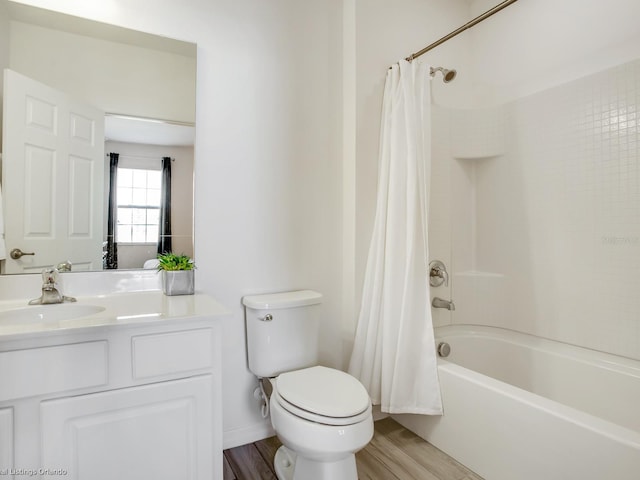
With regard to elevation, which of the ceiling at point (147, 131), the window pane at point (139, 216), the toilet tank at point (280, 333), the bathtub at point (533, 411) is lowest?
the bathtub at point (533, 411)

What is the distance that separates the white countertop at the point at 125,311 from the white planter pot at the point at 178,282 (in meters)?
0.03

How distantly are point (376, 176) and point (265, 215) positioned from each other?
0.69 m

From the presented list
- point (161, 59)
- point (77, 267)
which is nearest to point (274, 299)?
point (77, 267)

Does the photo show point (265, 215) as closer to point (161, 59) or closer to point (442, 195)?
point (161, 59)

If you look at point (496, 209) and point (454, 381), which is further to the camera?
point (496, 209)

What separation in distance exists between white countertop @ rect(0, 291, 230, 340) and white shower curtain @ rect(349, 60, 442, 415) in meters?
0.93

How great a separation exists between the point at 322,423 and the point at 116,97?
1614 mm

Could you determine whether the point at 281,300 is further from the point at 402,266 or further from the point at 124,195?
the point at 124,195

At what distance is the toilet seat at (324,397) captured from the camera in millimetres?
1307

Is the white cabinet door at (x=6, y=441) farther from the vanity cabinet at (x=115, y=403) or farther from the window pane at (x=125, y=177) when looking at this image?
the window pane at (x=125, y=177)

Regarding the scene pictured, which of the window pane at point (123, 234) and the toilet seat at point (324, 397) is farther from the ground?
the window pane at point (123, 234)

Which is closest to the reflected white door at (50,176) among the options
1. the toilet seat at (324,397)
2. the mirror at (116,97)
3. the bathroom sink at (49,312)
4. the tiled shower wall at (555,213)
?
the mirror at (116,97)

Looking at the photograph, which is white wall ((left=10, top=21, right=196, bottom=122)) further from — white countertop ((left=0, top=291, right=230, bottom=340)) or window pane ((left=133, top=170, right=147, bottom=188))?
white countertop ((left=0, top=291, right=230, bottom=340))

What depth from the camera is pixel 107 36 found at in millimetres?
1609
